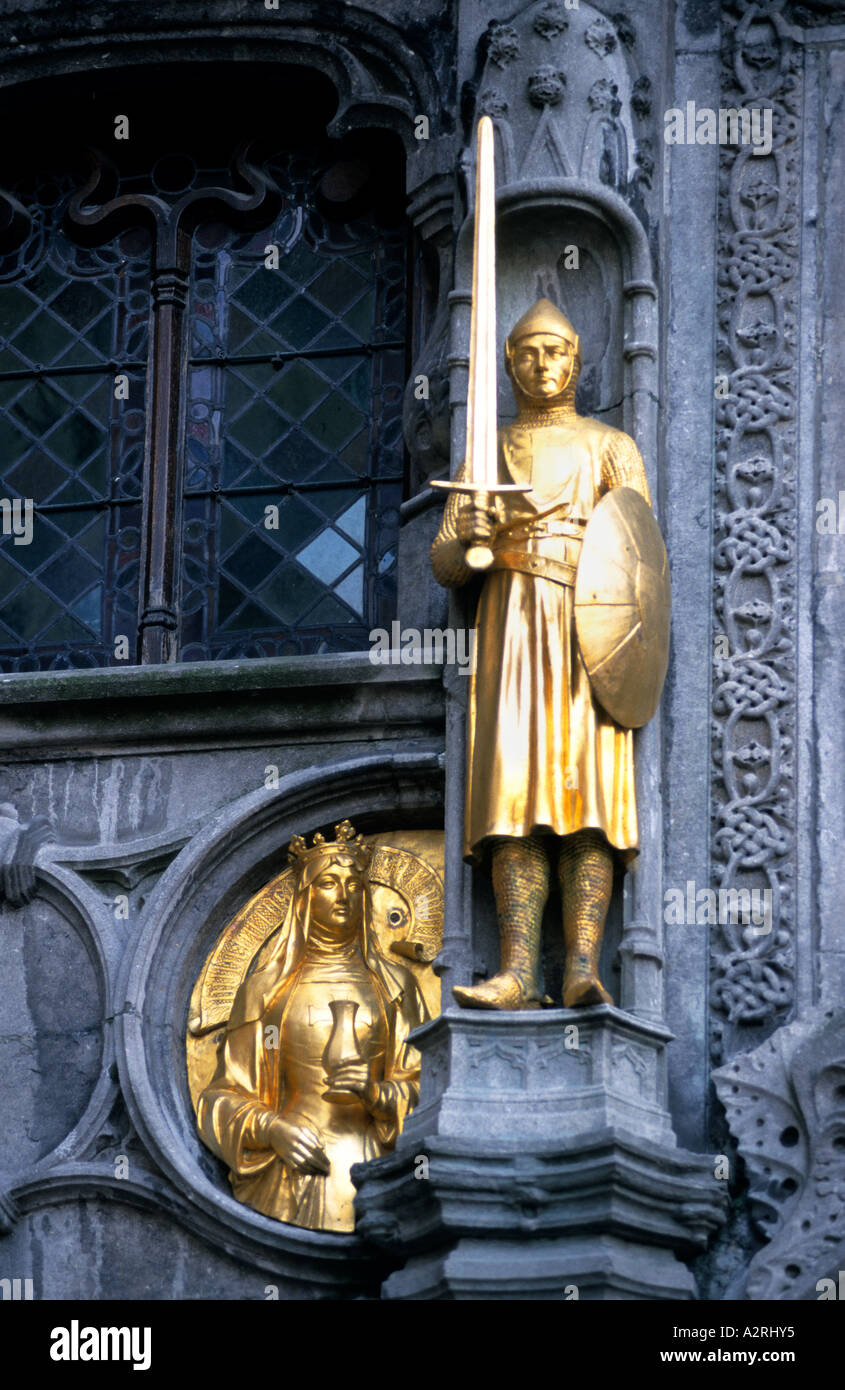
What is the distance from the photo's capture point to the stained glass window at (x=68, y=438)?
1316cm

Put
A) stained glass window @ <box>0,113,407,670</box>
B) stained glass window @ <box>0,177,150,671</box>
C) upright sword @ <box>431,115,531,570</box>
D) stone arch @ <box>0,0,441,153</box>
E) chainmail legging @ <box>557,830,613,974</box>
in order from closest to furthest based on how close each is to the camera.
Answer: upright sword @ <box>431,115,531,570</box> → chainmail legging @ <box>557,830,613,974</box> → stained glass window @ <box>0,113,407,670</box> → stained glass window @ <box>0,177,150,671</box> → stone arch @ <box>0,0,441,153</box>

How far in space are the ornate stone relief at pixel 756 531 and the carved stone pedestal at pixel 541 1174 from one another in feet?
2.19

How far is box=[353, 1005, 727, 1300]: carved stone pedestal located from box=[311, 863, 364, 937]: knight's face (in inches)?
37.4

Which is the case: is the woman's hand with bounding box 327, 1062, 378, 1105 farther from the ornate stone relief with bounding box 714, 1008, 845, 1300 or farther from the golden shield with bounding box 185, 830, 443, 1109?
the ornate stone relief with bounding box 714, 1008, 845, 1300

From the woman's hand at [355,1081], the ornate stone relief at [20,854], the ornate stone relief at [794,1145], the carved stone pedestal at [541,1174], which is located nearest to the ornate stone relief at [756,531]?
the ornate stone relief at [794,1145]

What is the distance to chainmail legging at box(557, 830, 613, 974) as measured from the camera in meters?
11.0

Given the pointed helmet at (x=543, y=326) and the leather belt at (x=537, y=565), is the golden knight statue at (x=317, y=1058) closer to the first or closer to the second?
the leather belt at (x=537, y=565)

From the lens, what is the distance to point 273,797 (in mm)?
11969

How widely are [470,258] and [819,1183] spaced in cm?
362

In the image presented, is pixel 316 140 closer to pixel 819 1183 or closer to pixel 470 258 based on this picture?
pixel 470 258

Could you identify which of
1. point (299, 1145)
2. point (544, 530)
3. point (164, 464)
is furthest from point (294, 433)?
point (299, 1145)

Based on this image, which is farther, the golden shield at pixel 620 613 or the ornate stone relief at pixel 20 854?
the ornate stone relief at pixel 20 854

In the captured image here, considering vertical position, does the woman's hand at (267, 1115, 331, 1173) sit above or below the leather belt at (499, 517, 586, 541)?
below

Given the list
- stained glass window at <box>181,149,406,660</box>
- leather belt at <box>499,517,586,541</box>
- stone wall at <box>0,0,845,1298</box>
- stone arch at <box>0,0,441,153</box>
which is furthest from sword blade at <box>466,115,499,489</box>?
stone arch at <box>0,0,441,153</box>
